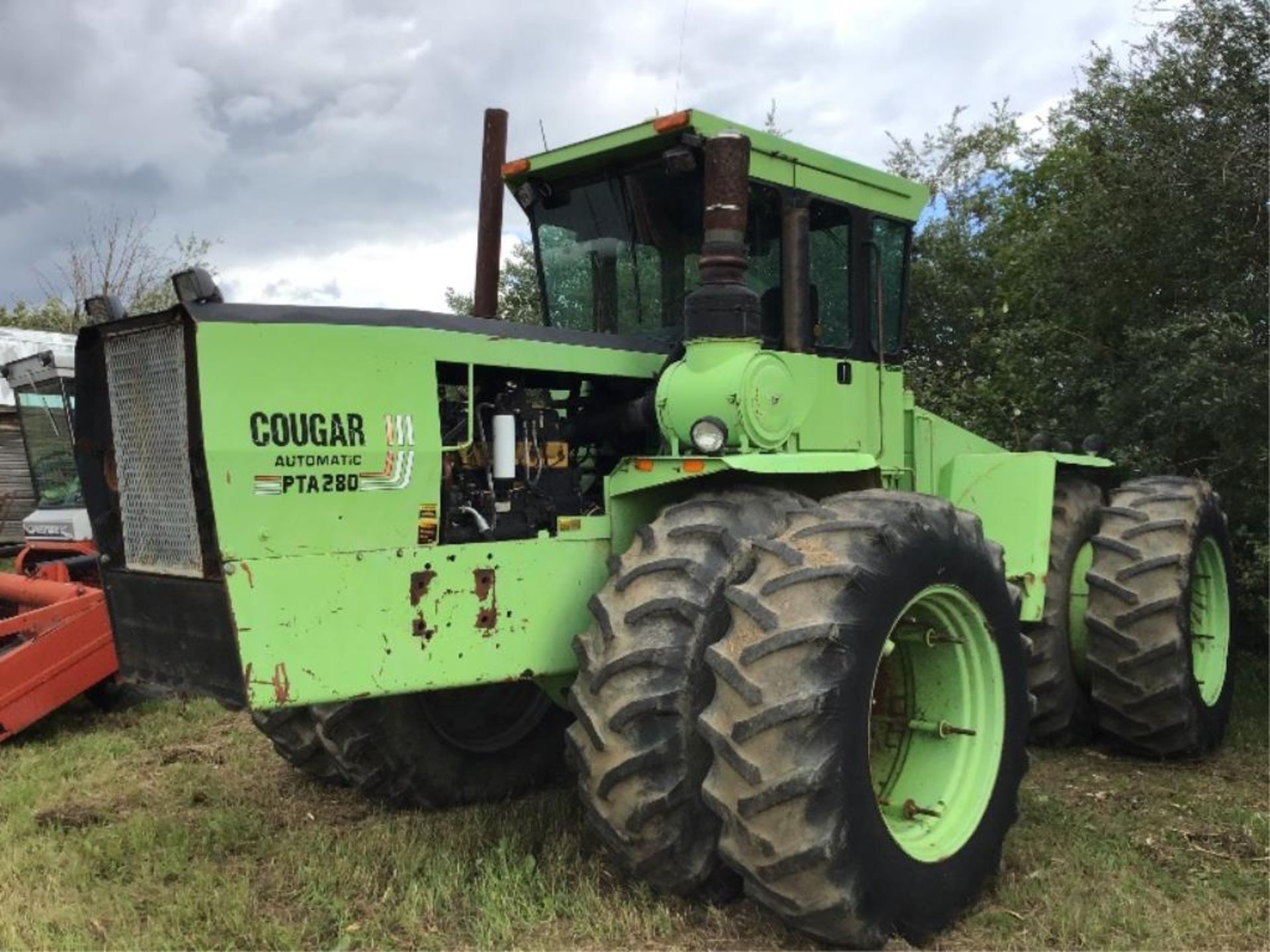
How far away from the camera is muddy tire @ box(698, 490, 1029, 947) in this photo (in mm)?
3229

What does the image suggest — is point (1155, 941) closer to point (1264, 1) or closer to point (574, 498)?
point (574, 498)

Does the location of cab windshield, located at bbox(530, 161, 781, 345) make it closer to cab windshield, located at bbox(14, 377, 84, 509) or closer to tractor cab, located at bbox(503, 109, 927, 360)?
tractor cab, located at bbox(503, 109, 927, 360)

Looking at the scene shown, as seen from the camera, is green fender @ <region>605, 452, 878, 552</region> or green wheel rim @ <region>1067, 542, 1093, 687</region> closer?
green fender @ <region>605, 452, 878, 552</region>

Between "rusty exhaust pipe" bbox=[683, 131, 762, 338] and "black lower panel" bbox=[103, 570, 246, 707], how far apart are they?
1999 mm

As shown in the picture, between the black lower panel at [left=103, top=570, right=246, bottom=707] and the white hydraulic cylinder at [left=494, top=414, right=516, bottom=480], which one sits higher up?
the white hydraulic cylinder at [left=494, top=414, right=516, bottom=480]

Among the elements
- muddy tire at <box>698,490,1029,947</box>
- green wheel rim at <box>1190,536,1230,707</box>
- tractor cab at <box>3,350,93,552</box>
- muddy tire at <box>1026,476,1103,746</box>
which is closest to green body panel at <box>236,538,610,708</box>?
muddy tire at <box>698,490,1029,947</box>

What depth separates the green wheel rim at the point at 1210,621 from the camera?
627 cm

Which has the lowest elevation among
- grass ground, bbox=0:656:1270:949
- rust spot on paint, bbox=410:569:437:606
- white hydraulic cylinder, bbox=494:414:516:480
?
grass ground, bbox=0:656:1270:949

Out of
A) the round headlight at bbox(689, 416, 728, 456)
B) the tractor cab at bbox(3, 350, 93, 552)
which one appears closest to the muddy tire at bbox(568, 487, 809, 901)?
the round headlight at bbox(689, 416, 728, 456)

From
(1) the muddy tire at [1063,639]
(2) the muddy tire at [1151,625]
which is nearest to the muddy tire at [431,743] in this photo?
(1) the muddy tire at [1063,639]

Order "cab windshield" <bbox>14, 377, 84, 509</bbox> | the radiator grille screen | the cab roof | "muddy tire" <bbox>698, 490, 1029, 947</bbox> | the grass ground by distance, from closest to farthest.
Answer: "muddy tire" <bbox>698, 490, 1029, 947</bbox> → the radiator grille screen → the grass ground → the cab roof → "cab windshield" <bbox>14, 377, 84, 509</bbox>

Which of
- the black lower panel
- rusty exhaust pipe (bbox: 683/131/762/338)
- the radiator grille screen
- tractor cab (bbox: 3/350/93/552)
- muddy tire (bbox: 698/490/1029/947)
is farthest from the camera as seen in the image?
tractor cab (bbox: 3/350/93/552)

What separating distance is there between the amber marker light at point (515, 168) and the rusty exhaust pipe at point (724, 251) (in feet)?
3.79

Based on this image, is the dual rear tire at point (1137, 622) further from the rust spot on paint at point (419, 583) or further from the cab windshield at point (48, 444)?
the cab windshield at point (48, 444)
